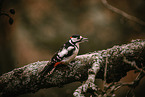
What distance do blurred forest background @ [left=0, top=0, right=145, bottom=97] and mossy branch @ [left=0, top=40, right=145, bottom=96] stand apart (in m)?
2.04

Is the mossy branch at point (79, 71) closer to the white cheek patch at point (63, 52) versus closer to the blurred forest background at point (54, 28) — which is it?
the white cheek patch at point (63, 52)

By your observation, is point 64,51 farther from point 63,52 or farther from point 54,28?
point 54,28

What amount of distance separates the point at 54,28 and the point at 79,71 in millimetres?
2440

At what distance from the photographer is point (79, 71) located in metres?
1.48

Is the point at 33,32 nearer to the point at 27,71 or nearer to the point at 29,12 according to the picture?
the point at 29,12

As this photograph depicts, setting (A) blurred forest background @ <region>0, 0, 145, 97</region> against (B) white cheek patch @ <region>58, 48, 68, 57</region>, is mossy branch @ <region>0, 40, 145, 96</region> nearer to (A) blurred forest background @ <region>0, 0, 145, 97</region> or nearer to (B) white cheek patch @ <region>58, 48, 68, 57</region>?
(B) white cheek patch @ <region>58, 48, 68, 57</region>

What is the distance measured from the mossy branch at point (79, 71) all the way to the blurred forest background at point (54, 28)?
80.4 inches

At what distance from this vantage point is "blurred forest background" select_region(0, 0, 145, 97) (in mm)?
3637

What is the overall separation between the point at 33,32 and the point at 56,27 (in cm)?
52

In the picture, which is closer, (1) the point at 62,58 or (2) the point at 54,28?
(1) the point at 62,58

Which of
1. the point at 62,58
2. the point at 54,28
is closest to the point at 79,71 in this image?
the point at 62,58

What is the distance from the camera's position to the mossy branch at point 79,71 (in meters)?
1.37

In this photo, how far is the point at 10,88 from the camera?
1.60 meters

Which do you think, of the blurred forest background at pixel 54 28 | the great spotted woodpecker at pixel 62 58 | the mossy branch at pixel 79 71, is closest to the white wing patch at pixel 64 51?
the great spotted woodpecker at pixel 62 58
